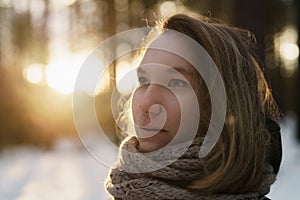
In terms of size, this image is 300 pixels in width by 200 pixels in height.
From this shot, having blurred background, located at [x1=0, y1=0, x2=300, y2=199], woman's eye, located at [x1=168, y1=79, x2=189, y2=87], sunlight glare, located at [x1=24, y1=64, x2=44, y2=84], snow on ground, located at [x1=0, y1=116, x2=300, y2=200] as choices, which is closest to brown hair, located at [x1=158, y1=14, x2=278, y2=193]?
woman's eye, located at [x1=168, y1=79, x2=189, y2=87]

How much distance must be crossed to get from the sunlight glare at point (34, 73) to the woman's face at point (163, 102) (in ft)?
39.1

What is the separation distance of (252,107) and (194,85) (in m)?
0.17

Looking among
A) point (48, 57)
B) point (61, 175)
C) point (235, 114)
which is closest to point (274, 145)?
point (235, 114)

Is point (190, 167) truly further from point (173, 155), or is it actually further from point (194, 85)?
point (194, 85)

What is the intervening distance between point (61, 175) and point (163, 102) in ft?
24.6

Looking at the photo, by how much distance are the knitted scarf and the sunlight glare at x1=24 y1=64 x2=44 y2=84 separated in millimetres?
11913

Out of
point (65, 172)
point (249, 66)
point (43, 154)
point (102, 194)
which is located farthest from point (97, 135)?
point (249, 66)

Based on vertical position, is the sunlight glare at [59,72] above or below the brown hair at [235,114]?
below

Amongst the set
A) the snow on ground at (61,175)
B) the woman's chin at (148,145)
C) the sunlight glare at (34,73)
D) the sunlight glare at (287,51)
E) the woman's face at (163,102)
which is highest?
the woman's face at (163,102)

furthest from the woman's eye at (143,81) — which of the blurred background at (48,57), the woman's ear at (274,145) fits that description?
the blurred background at (48,57)

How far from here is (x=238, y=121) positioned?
1329 millimetres

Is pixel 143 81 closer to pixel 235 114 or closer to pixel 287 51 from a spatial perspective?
pixel 235 114

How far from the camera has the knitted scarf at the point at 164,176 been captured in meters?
1.29

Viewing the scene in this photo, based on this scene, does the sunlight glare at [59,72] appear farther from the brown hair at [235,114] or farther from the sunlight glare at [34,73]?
the brown hair at [235,114]
